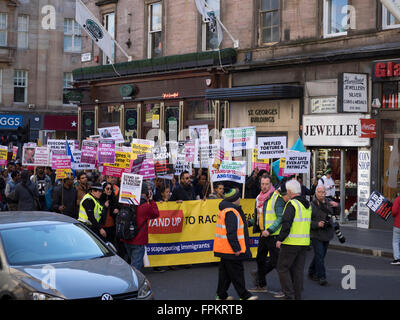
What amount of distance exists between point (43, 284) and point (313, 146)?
1480 cm

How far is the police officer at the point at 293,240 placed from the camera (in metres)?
9.67

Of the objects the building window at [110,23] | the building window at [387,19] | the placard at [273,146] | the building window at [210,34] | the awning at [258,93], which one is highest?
the building window at [110,23]

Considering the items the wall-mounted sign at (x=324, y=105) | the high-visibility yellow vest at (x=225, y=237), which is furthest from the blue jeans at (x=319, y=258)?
the wall-mounted sign at (x=324, y=105)

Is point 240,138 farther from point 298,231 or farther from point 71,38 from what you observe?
point 71,38

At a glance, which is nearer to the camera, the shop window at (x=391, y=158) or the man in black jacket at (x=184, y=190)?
the man in black jacket at (x=184, y=190)

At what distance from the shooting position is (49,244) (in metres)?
8.54

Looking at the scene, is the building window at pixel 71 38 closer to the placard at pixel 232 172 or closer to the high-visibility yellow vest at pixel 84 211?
the placard at pixel 232 172

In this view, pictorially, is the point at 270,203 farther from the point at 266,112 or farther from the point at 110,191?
the point at 266,112

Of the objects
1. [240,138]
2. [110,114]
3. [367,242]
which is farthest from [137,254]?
[110,114]

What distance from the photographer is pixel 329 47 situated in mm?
20844

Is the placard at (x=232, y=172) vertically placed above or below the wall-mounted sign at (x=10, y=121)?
below

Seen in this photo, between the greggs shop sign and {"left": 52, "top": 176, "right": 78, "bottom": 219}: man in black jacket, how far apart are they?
30.6 feet

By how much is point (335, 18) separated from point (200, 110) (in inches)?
265

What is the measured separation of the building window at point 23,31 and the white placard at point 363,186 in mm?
31397
